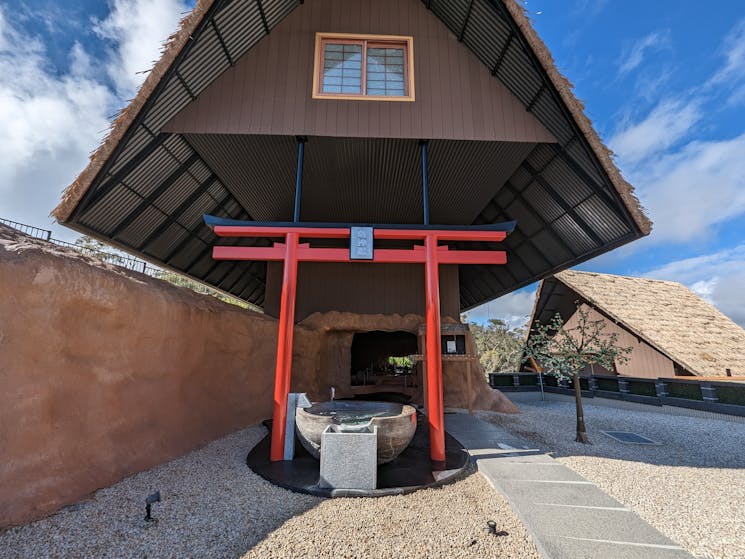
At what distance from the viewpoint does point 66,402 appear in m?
4.62

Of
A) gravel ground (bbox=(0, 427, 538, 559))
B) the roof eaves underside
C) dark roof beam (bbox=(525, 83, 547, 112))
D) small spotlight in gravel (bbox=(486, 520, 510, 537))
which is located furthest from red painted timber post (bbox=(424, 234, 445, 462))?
the roof eaves underside

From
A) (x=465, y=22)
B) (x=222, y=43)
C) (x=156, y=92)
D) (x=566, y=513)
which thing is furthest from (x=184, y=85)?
(x=566, y=513)

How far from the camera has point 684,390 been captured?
12531 mm

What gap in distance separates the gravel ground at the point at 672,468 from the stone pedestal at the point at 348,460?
12.2 ft

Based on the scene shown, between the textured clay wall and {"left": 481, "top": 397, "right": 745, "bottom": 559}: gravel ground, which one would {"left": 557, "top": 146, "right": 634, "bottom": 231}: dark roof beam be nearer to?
{"left": 481, "top": 397, "right": 745, "bottom": 559}: gravel ground

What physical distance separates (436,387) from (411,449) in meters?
1.58

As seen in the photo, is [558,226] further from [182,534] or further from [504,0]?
[182,534]

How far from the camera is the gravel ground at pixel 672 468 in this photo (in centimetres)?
415

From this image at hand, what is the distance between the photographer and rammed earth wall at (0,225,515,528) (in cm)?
406

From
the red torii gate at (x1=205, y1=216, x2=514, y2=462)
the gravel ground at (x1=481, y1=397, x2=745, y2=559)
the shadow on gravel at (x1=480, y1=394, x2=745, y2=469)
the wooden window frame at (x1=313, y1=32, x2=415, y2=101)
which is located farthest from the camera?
the wooden window frame at (x1=313, y1=32, x2=415, y2=101)

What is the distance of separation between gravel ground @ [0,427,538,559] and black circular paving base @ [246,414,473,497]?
5.4 inches

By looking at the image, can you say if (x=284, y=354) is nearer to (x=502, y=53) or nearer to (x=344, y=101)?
(x=344, y=101)

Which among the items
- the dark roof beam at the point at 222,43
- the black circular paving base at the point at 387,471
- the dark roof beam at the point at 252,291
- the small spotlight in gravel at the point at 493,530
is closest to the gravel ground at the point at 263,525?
the small spotlight in gravel at the point at 493,530

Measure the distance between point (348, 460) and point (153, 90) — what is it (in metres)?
7.60
